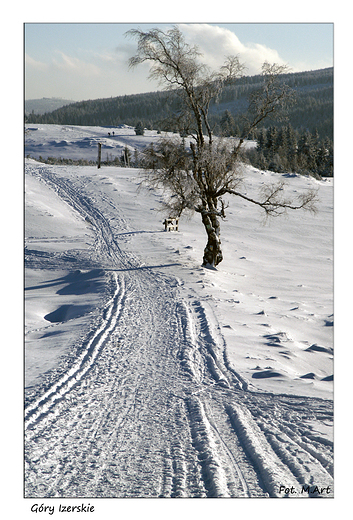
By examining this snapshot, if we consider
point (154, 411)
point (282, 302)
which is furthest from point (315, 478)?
point (282, 302)

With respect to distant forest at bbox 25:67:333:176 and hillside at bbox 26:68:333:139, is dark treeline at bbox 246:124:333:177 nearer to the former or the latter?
distant forest at bbox 25:67:333:176

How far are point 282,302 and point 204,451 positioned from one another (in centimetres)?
740

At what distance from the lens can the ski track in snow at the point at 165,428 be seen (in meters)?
3.59

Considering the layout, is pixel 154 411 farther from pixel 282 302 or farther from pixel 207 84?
pixel 207 84

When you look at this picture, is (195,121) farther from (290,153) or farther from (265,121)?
(290,153)

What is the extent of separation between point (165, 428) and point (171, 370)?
162 centimetres

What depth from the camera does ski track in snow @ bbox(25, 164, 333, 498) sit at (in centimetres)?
359

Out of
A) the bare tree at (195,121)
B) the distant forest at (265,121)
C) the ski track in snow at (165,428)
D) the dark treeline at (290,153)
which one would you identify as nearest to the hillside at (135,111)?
the distant forest at (265,121)

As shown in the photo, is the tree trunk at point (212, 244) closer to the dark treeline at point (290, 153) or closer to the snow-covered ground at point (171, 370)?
the snow-covered ground at point (171, 370)

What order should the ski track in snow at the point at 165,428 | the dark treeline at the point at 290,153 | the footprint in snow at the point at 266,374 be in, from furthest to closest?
the dark treeline at the point at 290,153, the footprint in snow at the point at 266,374, the ski track in snow at the point at 165,428

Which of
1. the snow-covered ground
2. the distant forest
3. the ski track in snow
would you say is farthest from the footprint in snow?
the distant forest

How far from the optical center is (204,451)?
13.3ft

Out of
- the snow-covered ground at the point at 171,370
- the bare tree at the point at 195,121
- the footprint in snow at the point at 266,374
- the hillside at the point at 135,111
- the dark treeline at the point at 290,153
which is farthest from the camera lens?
the hillside at the point at 135,111

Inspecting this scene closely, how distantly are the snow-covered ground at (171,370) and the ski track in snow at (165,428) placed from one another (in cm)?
2
